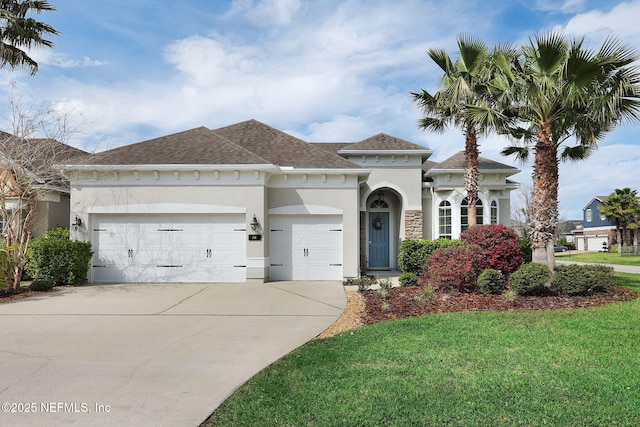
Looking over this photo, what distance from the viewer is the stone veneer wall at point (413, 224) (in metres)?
17.3

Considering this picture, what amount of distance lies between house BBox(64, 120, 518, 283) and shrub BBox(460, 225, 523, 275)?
4.40m

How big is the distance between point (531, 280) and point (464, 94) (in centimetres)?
725

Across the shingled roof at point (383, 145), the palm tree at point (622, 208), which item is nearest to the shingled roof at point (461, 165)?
the shingled roof at point (383, 145)

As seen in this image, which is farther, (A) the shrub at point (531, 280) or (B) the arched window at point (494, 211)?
(B) the arched window at point (494, 211)

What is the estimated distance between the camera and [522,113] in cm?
1211

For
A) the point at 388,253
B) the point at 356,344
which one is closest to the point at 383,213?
the point at 388,253

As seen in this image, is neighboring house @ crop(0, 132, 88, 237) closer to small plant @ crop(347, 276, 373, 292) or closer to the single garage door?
small plant @ crop(347, 276, 373, 292)

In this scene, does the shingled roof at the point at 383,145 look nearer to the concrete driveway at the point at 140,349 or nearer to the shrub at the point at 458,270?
the shrub at the point at 458,270

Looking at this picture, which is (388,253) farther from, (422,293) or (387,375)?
(387,375)

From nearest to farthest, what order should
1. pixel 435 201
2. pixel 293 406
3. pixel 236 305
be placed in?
pixel 293 406 → pixel 236 305 → pixel 435 201

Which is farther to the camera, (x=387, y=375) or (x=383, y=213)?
(x=383, y=213)

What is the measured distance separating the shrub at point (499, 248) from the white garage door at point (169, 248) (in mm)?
7223

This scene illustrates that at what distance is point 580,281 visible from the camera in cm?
911

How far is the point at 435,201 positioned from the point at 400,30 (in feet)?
28.4
